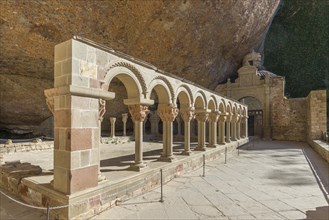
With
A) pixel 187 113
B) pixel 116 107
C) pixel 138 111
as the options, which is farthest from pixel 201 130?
pixel 116 107

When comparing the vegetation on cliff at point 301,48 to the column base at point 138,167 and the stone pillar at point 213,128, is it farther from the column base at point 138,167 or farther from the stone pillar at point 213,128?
the column base at point 138,167

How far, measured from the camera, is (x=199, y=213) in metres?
4.15

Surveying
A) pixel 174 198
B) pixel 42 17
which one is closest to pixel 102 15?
pixel 42 17

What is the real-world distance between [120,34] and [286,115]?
15412 mm

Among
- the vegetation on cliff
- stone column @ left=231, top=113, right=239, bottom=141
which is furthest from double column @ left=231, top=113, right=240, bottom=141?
the vegetation on cliff

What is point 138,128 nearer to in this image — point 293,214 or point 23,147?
point 293,214

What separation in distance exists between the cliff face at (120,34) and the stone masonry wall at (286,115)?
5127mm

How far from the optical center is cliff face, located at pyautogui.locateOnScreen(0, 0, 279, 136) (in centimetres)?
1032

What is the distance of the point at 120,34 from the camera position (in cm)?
1234

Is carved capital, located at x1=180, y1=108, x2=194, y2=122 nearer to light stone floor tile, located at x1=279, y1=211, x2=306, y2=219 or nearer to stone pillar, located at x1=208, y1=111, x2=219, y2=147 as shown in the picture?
stone pillar, located at x1=208, y1=111, x2=219, y2=147

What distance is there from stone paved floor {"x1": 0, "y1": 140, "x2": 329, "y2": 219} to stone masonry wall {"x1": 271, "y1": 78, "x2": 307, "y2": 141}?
1290 cm

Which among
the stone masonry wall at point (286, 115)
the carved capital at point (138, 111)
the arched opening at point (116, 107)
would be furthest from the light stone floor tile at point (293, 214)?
the stone masonry wall at point (286, 115)

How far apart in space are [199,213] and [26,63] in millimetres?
12975

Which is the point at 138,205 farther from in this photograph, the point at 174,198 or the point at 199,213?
the point at 199,213
